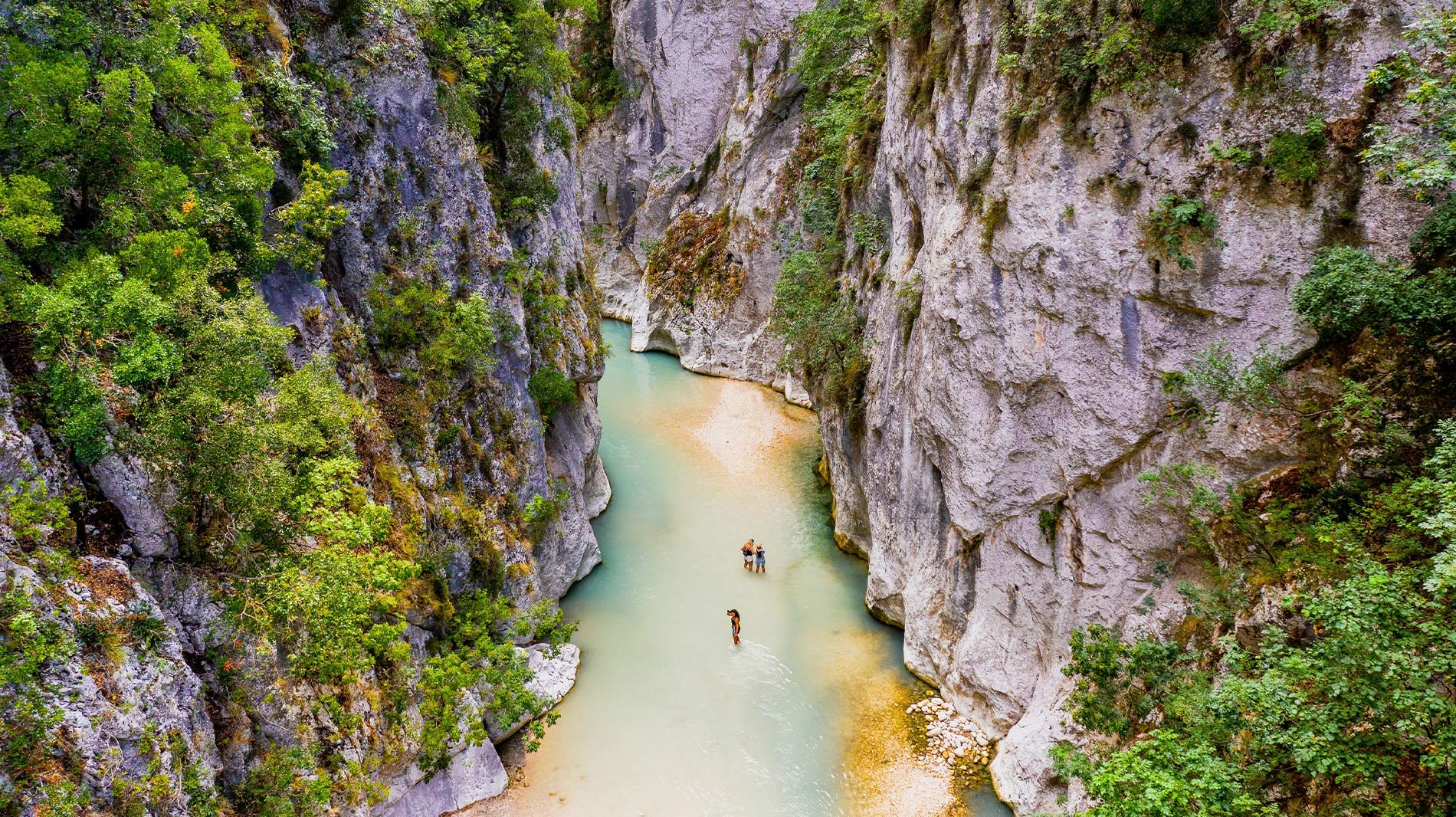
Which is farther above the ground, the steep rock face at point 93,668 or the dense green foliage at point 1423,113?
the dense green foliage at point 1423,113

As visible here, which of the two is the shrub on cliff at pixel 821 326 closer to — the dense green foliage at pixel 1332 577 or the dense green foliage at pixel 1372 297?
the dense green foliage at pixel 1332 577

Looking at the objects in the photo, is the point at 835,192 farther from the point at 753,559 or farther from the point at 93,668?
the point at 93,668

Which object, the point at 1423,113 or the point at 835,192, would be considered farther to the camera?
the point at 835,192

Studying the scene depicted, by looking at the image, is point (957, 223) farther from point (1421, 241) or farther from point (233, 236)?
point (233, 236)

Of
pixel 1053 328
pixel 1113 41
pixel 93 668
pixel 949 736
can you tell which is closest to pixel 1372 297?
pixel 1053 328

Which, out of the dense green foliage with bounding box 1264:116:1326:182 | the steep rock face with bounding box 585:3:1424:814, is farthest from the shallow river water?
the dense green foliage with bounding box 1264:116:1326:182

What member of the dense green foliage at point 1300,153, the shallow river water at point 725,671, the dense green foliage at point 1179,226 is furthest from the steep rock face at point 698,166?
the dense green foliage at point 1300,153

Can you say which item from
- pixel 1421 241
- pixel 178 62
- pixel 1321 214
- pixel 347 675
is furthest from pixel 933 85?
pixel 347 675
